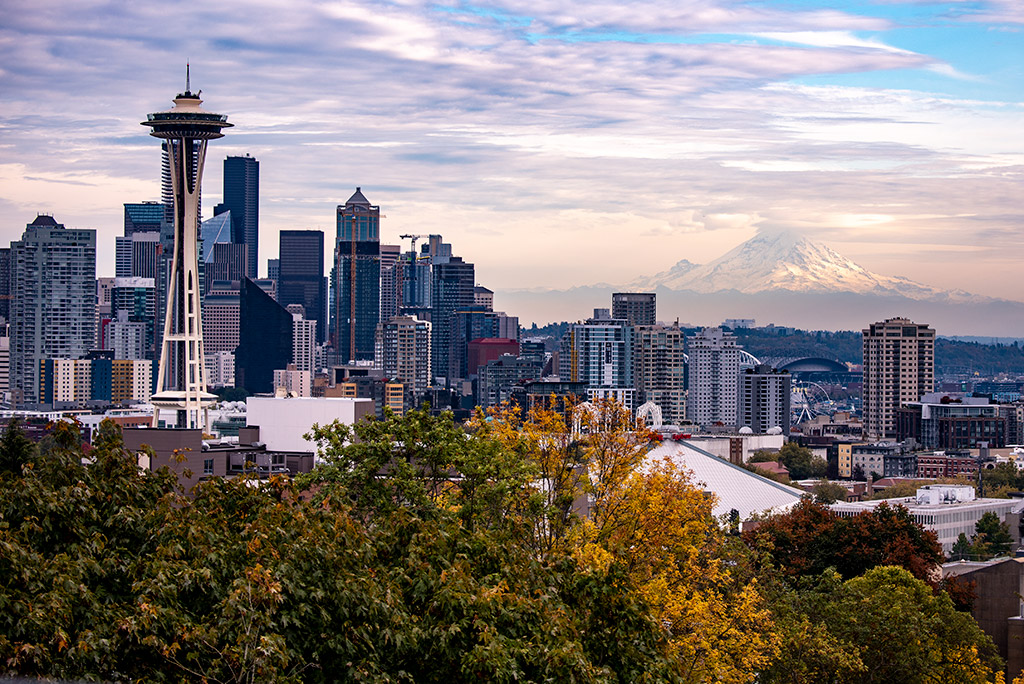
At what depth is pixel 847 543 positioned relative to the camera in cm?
4775

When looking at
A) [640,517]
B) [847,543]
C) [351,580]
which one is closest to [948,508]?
[847,543]

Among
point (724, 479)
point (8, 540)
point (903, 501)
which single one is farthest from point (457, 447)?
point (903, 501)

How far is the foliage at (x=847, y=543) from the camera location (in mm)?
46188

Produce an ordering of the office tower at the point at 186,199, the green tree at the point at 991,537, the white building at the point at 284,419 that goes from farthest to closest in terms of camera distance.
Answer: the office tower at the point at 186,199 → the green tree at the point at 991,537 → the white building at the point at 284,419

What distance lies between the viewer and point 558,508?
2172cm

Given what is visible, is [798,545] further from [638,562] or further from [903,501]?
[903,501]

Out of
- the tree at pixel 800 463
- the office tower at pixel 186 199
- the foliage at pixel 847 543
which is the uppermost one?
the office tower at pixel 186 199

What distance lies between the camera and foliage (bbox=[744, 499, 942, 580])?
4619 cm

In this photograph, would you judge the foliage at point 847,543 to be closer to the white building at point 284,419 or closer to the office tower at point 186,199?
the white building at point 284,419

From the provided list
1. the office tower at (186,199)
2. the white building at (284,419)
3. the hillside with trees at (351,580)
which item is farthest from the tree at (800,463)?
the hillside with trees at (351,580)

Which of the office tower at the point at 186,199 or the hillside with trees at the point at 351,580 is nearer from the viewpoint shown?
the hillside with trees at the point at 351,580

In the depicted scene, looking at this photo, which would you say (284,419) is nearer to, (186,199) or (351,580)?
(186,199)

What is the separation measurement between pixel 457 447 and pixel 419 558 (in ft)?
20.8

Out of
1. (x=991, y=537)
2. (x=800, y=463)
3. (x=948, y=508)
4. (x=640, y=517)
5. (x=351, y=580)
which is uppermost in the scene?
(x=351, y=580)
